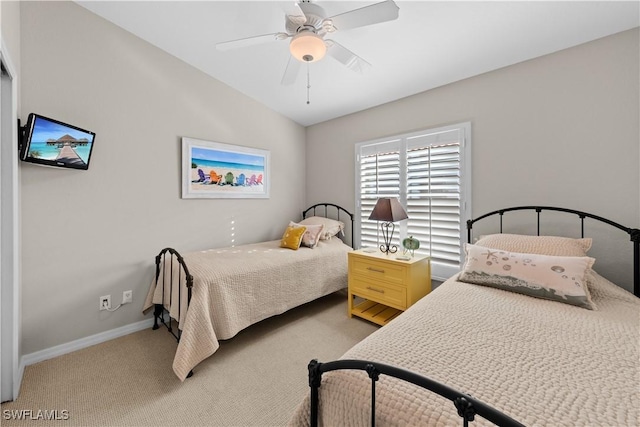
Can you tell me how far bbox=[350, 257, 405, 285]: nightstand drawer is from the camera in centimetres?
253

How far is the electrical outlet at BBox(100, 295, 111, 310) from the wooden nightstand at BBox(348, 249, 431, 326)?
2.31 m

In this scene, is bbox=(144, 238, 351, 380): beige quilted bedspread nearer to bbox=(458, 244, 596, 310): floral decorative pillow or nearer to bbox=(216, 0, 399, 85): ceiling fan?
bbox=(458, 244, 596, 310): floral decorative pillow

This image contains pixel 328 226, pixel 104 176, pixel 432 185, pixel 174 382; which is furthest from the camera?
pixel 328 226

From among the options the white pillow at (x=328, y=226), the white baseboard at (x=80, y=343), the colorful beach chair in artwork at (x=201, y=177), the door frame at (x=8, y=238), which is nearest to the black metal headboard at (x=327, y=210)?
the white pillow at (x=328, y=226)

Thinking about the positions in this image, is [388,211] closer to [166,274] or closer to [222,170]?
[222,170]

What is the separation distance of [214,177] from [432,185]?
248cm

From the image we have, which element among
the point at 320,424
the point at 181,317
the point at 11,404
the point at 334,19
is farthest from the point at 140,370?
the point at 334,19

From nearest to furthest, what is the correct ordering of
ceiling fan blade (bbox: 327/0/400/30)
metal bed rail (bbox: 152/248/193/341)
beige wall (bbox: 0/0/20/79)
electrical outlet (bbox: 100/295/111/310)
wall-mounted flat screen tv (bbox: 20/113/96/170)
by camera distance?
1. ceiling fan blade (bbox: 327/0/400/30)
2. beige wall (bbox: 0/0/20/79)
3. wall-mounted flat screen tv (bbox: 20/113/96/170)
4. metal bed rail (bbox: 152/248/193/341)
5. electrical outlet (bbox: 100/295/111/310)

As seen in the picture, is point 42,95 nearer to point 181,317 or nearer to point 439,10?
point 181,317

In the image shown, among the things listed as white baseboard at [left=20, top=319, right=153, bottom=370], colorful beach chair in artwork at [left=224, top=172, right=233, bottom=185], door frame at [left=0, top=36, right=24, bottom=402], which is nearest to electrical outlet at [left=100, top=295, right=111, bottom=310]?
white baseboard at [left=20, top=319, right=153, bottom=370]

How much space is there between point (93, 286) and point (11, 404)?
92 cm

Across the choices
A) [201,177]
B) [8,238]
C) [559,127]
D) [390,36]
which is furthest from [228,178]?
[559,127]

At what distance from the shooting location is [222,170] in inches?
130

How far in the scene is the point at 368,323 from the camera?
9.05 feet
